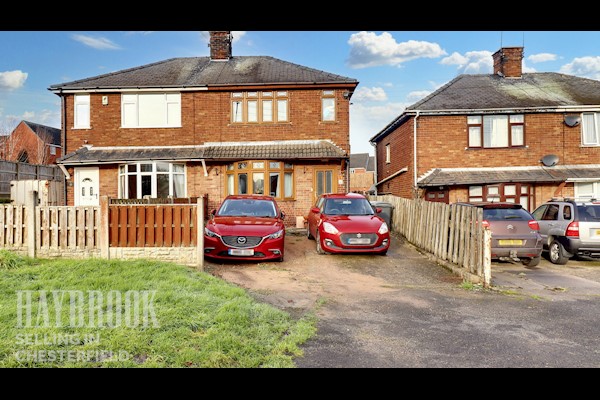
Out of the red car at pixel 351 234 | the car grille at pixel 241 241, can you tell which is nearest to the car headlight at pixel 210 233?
the car grille at pixel 241 241

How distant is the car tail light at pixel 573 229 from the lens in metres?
9.88

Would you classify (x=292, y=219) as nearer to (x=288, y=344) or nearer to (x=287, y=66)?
(x=287, y=66)

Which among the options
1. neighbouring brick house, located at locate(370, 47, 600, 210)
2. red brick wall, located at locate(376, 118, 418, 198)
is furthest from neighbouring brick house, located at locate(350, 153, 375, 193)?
neighbouring brick house, located at locate(370, 47, 600, 210)

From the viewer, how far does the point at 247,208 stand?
10.4 m

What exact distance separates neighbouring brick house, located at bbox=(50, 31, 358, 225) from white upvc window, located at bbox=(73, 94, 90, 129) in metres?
0.04

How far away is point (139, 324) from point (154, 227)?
13.2 feet

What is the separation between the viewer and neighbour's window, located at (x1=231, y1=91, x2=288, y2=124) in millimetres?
16828

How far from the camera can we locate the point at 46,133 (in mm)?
42719

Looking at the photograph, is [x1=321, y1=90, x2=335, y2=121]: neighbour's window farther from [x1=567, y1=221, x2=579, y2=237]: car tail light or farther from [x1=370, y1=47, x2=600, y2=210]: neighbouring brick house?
[x1=567, y1=221, x2=579, y2=237]: car tail light

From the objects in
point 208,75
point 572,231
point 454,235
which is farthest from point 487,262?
point 208,75

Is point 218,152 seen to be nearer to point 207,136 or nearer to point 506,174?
point 207,136

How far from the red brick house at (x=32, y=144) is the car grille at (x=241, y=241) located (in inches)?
1566
